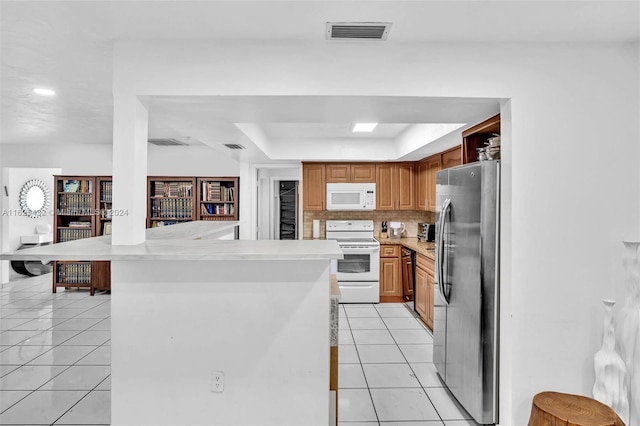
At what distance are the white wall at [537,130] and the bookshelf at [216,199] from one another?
12.7 feet

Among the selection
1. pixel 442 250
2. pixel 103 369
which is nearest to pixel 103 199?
pixel 103 369

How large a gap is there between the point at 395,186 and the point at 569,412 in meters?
4.07

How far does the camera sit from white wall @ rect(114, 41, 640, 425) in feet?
6.67

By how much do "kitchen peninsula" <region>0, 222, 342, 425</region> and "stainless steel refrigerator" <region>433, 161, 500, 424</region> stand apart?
97cm

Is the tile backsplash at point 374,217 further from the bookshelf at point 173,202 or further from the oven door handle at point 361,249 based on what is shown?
the bookshelf at point 173,202

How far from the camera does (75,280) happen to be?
18.9 ft

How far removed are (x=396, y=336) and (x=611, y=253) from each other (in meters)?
2.29

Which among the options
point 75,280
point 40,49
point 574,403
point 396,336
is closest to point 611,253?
point 574,403

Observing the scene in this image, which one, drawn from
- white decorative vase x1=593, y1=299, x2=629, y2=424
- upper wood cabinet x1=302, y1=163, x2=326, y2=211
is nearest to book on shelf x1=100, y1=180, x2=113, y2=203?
upper wood cabinet x1=302, y1=163, x2=326, y2=211

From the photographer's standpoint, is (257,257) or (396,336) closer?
(257,257)

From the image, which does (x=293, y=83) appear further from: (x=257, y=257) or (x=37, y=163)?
(x=37, y=163)

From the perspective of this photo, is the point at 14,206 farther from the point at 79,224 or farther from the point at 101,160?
the point at 101,160

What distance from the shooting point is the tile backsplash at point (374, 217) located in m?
5.87

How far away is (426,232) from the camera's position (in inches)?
210
